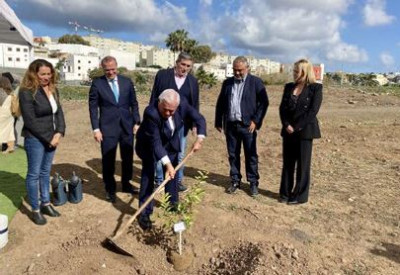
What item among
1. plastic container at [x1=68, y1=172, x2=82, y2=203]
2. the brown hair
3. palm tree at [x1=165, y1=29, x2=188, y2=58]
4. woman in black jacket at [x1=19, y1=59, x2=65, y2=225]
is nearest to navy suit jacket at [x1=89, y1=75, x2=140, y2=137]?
woman in black jacket at [x1=19, y1=59, x2=65, y2=225]

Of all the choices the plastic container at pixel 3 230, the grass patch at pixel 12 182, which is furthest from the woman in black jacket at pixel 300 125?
the grass patch at pixel 12 182

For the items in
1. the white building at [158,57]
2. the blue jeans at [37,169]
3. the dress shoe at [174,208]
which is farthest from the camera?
the white building at [158,57]

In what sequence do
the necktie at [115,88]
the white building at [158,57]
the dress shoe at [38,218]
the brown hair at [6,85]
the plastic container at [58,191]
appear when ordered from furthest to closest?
the white building at [158,57] → the brown hair at [6,85] → the plastic container at [58,191] → the necktie at [115,88] → the dress shoe at [38,218]

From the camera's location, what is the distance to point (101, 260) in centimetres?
394

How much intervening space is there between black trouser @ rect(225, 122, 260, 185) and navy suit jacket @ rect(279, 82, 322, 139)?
0.56 meters

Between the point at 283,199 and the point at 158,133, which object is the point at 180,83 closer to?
the point at 158,133

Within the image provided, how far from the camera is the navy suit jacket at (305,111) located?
15.5ft

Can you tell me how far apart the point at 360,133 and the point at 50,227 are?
7858 mm

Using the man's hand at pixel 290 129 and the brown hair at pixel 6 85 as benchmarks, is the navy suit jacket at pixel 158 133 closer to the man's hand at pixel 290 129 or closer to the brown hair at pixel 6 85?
the man's hand at pixel 290 129

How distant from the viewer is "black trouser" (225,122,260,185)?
5.27 metres

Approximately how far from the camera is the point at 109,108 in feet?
16.3

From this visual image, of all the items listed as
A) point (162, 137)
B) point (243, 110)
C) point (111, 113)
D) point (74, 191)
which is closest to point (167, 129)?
point (162, 137)

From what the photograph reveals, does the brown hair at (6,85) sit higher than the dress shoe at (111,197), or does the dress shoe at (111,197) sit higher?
the brown hair at (6,85)

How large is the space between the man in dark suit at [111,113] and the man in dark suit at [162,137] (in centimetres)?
89
